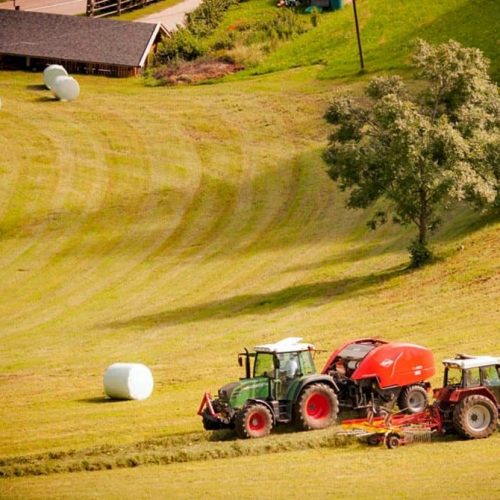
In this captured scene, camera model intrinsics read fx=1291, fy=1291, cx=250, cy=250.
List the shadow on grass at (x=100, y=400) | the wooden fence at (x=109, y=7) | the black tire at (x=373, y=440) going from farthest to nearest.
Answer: the wooden fence at (x=109, y=7) → the shadow on grass at (x=100, y=400) → the black tire at (x=373, y=440)

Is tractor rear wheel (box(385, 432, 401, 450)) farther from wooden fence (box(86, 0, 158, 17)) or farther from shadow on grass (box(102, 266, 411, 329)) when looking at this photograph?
wooden fence (box(86, 0, 158, 17))

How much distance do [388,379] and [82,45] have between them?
7864cm

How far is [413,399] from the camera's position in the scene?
35312 millimetres

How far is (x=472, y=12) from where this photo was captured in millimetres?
104438

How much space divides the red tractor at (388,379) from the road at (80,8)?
3218 inches

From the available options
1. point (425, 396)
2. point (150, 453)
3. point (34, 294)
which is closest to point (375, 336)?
point (425, 396)

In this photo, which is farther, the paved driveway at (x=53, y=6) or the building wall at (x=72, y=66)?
the paved driveway at (x=53, y=6)

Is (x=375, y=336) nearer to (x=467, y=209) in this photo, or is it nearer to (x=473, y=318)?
(x=473, y=318)

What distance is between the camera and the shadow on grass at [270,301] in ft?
184

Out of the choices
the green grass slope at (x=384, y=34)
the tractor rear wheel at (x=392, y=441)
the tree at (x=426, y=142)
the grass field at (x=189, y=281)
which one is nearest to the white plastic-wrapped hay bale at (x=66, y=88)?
the grass field at (x=189, y=281)

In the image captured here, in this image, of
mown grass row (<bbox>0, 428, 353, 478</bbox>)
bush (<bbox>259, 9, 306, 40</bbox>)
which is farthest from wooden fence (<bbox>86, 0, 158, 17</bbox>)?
mown grass row (<bbox>0, 428, 353, 478</bbox>)

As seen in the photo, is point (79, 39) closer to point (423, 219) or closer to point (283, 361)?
point (423, 219)

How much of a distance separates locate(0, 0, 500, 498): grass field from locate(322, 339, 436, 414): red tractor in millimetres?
2317

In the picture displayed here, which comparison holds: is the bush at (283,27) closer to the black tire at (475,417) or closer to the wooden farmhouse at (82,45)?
the wooden farmhouse at (82,45)
